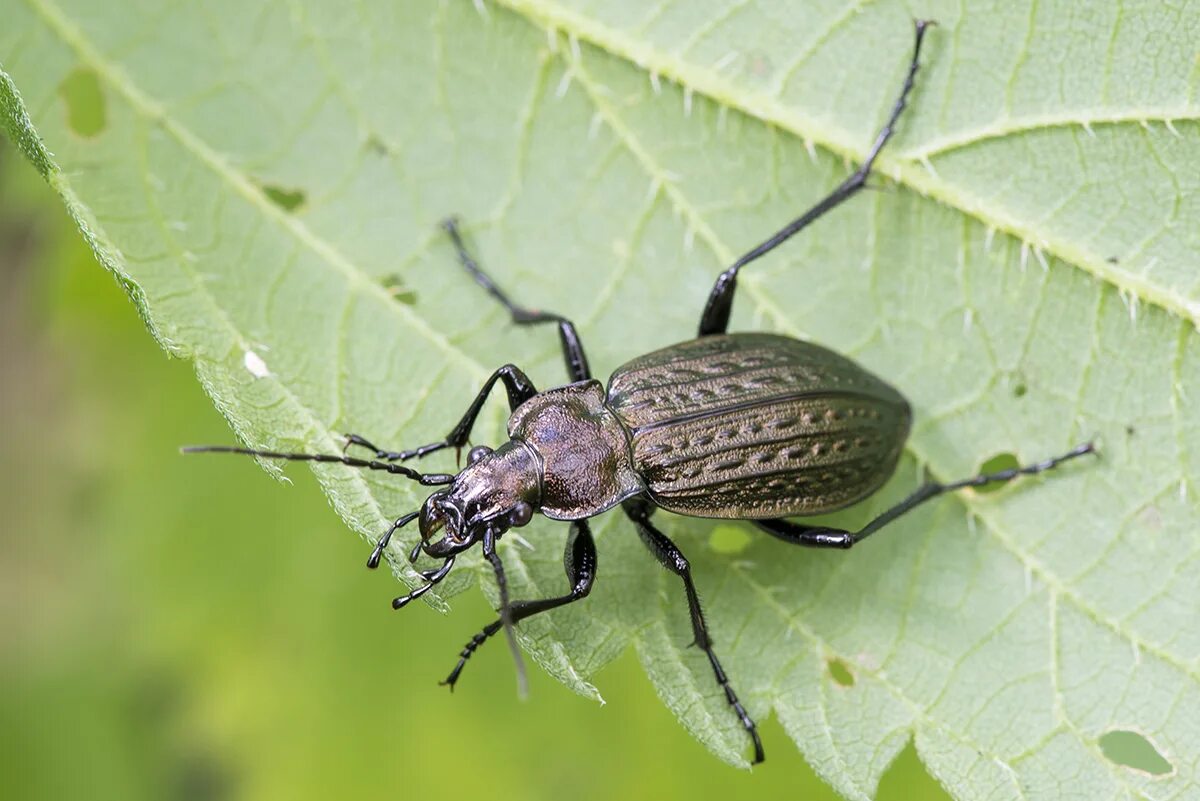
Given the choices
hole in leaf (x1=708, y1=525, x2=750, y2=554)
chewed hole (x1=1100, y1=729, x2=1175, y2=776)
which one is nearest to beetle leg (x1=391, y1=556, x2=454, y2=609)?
hole in leaf (x1=708, y1=525, x2=750, y2=554)

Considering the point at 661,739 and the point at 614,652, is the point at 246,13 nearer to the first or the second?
the point at 614,652

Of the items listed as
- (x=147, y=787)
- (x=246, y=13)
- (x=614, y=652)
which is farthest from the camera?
(x=147, y=787)

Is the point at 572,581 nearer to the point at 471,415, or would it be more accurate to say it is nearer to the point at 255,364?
the point at 471,415

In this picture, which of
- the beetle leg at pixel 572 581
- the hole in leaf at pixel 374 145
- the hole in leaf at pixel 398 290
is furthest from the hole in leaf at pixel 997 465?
the hole in leaf at pixel 374 145

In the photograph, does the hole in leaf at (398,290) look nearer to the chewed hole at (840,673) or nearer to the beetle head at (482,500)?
the beetle head at (482,500)

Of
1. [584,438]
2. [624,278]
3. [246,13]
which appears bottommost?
[584,438]

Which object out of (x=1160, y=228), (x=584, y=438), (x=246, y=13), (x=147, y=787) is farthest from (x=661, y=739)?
(x=246, y=13)
